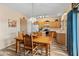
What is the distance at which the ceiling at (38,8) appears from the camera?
2.79 m

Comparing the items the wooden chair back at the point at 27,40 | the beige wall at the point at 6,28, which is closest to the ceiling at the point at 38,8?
the beige wall at the point at 6,28

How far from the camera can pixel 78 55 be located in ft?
9.19

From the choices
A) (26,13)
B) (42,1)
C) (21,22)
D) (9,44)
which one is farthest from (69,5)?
(9,44)

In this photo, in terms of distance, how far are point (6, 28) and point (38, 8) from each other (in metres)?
0.94

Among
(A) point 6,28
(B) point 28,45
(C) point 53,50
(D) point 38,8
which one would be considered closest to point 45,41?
(C) point 53,50

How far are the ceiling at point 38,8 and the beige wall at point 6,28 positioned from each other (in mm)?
128

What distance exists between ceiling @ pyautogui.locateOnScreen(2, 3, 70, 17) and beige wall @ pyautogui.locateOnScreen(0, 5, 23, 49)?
128mm

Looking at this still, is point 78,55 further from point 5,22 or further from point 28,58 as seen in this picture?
point 5,22

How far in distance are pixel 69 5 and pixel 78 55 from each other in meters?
1.24

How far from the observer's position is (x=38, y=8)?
282cm

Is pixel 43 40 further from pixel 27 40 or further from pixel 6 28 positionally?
pixel 6 28

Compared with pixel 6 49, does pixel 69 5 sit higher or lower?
higher

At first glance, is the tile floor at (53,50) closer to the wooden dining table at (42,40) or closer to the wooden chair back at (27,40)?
the wooden dining table at (42,40)

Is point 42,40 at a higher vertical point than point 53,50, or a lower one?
higher
